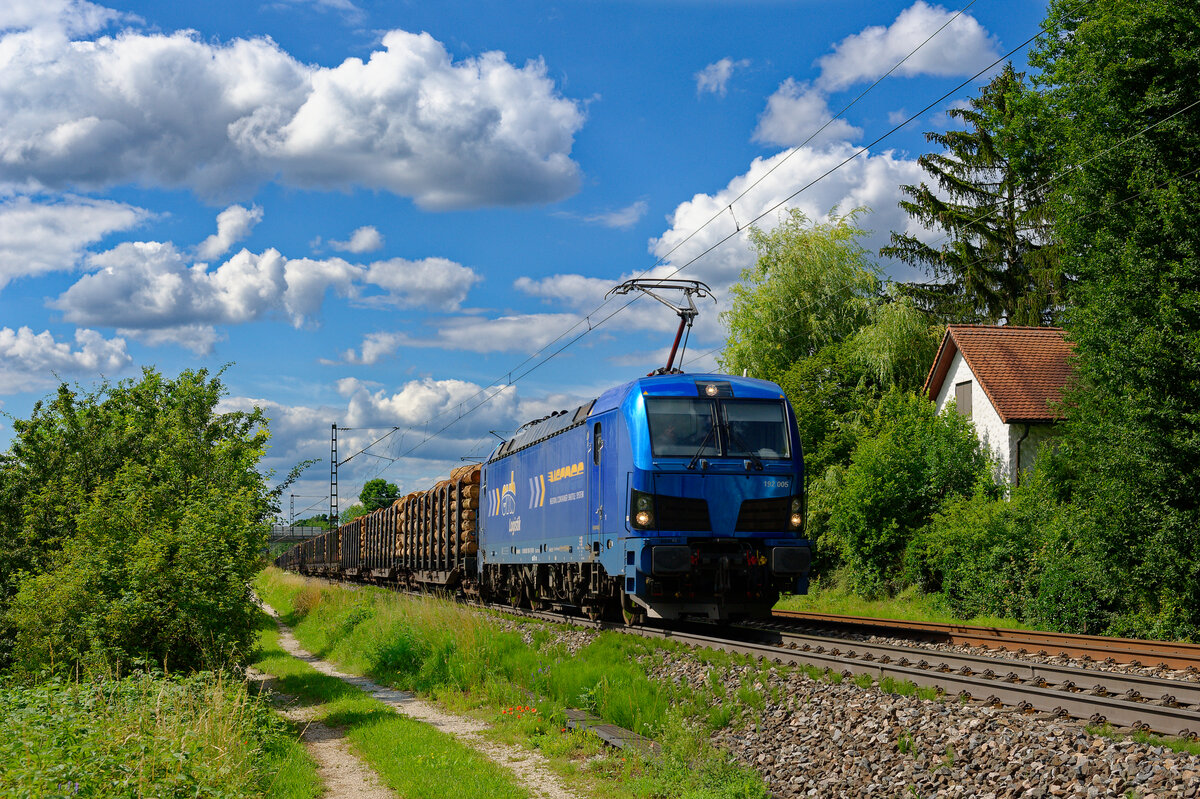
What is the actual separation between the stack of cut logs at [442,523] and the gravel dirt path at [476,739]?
910cm

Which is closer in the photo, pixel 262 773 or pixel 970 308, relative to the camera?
pixel 262 773

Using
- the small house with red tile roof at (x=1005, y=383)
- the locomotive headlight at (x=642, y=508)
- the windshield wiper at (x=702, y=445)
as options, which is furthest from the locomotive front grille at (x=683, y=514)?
the small house with red tile roof at (x=1005, y=383)

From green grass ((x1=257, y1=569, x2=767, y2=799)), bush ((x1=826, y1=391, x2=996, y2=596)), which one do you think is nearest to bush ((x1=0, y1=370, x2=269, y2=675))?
green grass ((x1=257, y1=569, x2=767, y2=799))

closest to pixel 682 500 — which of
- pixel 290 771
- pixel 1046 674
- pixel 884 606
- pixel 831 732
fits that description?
pixel 1046 674

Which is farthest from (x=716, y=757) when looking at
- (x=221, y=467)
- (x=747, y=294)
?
(x=747, y=294)

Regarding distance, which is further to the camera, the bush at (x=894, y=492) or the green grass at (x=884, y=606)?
the bush at (x=894, y=492)

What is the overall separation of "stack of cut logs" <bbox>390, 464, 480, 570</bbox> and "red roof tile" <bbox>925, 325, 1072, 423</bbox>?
14.7m

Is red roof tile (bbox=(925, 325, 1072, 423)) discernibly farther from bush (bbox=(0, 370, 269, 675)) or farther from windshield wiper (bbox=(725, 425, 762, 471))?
bush (bbox=(0, 370, 269, 675))

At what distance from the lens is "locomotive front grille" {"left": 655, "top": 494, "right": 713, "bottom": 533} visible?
44.5 ft

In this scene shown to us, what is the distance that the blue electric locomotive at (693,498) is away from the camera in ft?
44.3

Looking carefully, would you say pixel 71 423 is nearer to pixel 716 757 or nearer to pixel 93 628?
pixel 93 628

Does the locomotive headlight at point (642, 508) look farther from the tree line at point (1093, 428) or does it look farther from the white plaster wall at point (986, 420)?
the white plaster wall at point (986, 420)

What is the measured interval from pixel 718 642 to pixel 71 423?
15593 mm

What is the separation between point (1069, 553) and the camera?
16625 millimetres
